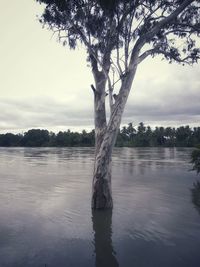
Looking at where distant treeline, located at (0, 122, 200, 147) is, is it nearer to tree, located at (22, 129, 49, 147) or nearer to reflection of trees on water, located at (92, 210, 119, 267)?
tree, located at (22, 129, 49, 147)

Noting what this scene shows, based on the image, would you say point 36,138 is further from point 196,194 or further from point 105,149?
point 105,149

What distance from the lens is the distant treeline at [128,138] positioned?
14125cm

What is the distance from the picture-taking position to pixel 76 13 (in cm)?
1345

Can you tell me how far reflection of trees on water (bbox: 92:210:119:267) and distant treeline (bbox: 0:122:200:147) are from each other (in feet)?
406

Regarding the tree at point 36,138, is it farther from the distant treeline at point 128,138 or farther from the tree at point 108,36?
the tree at point 108,36

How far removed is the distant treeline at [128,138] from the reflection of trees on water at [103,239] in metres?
124

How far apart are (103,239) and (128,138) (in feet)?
493

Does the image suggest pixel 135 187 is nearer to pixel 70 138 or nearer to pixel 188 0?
pixel 188 0

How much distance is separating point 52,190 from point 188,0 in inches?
486

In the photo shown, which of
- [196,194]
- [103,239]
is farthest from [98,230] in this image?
[196,194]

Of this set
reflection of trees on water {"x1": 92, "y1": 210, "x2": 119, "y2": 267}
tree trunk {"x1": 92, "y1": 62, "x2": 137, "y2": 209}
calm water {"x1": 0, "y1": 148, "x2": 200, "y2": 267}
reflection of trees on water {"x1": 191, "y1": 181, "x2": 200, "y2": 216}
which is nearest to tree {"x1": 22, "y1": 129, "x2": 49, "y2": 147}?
reflection of trees on water {"x1": 191, "y1": 181, "x2": 200, "y2": 216}

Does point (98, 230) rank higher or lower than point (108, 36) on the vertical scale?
lower

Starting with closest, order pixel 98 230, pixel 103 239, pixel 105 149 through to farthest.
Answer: pixel 103 239 < pixel 98 230 < pixel 105 149

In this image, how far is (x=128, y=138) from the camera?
6220 inches
